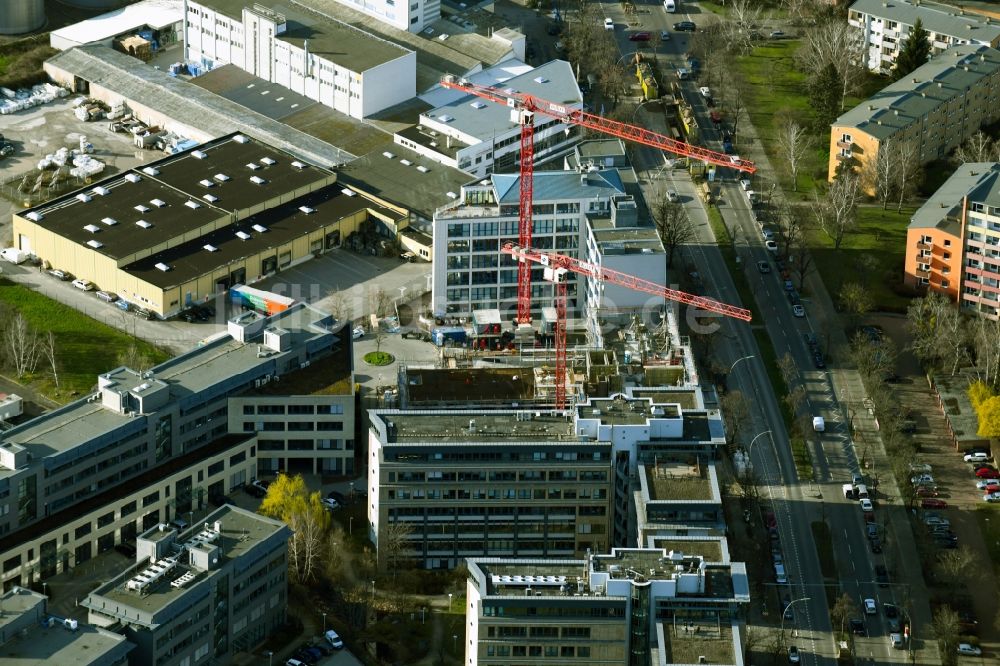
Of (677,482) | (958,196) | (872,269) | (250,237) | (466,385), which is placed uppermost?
(958,196)

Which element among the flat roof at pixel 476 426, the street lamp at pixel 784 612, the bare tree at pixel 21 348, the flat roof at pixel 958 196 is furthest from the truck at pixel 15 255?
the street lamp at pixel 784 612

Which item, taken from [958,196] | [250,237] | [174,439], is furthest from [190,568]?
[958,196]

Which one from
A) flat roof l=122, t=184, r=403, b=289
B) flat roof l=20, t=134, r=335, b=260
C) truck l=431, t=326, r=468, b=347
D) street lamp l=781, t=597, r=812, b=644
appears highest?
flat roof l=20, t=134, r=335, b=260

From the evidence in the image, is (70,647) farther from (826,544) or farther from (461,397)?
(826,544)

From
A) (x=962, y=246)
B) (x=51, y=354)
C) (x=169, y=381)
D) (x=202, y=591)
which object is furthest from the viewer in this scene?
(x=962, y=246)

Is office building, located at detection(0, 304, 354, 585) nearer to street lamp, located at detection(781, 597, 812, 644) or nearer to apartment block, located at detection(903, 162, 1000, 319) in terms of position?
street lamp, located at detection(781, 597, 812, 644)

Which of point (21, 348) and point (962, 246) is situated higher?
point (962, 246)

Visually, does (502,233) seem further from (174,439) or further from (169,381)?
(174,439)

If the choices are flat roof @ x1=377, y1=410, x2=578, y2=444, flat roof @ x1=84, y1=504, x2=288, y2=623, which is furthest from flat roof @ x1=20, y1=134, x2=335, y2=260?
flat roof @ x1=84, y1=504, x2=288, y2=623
